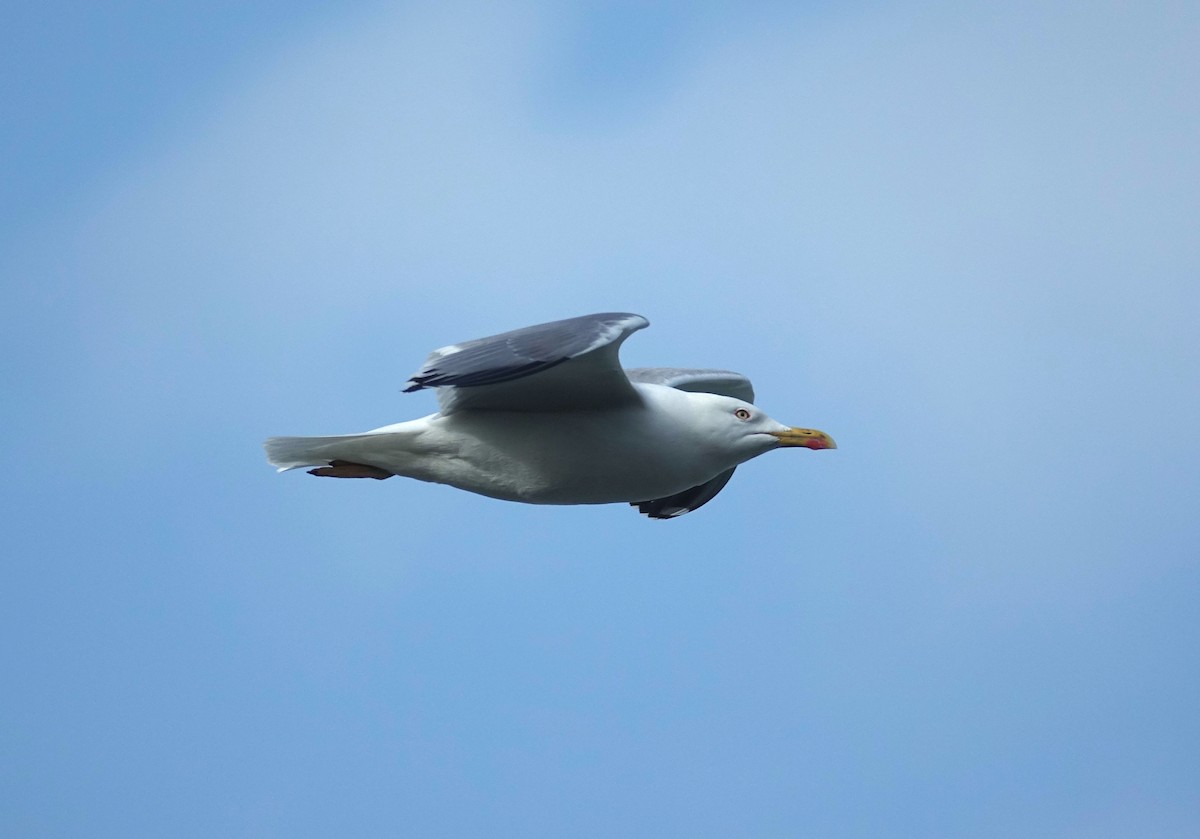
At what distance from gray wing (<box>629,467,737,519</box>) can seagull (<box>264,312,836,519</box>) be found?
1.31m

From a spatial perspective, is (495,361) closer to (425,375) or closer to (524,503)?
(425,375)

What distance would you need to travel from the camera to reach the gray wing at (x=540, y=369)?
6.80 m

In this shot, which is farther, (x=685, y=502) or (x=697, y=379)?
(x=685, y=502)

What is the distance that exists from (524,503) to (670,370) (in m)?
1.66

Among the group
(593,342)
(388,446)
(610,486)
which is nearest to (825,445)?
(610,486)

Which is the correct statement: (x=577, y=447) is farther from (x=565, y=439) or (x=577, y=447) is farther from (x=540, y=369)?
(x=540, y=369)

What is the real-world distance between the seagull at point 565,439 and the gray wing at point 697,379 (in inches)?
39.6

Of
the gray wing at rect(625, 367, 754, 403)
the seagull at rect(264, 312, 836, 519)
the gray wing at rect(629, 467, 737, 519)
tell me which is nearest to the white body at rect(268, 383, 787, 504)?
the seagull at rect(264, 312, 836, 519)

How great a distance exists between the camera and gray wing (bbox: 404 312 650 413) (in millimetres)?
6805

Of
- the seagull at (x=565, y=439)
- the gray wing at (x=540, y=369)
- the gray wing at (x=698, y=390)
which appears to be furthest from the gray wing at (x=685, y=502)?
the gray wing at (x=540, y=369)

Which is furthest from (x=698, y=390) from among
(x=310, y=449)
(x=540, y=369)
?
(x=540, y=369)

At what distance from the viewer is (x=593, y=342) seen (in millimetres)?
6852

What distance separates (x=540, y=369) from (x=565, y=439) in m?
0.98

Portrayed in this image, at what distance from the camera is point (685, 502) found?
936 cm
